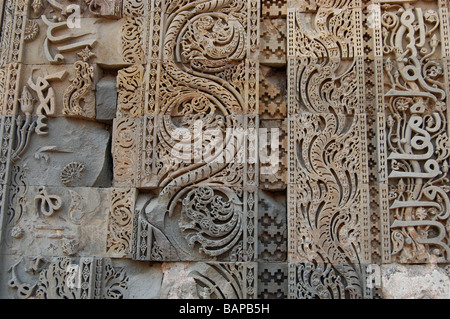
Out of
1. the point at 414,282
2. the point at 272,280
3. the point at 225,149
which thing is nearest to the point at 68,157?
the point at 225,149

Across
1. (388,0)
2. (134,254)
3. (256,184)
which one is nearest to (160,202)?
(134,254)

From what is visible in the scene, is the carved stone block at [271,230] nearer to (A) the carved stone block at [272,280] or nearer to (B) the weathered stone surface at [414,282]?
(A) the carved stone block at [272,280]

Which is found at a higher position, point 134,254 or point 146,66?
point 146,66

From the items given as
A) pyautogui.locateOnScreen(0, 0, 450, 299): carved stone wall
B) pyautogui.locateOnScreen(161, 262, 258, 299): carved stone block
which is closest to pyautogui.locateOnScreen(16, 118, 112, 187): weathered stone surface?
pyautogui.locateOnScreen(0, 0, 450, 299): carved stone wall

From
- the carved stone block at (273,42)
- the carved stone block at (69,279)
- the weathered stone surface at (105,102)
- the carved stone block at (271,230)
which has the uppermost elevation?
the carved stone block at (273,42)

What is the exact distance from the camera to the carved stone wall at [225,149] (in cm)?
→ 373

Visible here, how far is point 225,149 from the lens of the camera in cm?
396

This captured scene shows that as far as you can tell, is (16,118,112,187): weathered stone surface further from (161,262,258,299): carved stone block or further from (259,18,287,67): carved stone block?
(259,18,287,67): carved stone block

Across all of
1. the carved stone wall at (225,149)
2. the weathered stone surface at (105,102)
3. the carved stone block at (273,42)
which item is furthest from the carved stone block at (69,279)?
the carved stone block at (273,42)

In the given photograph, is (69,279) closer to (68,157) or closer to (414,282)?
(68,157)

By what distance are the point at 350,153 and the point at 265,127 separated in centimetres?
73

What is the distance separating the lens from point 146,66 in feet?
13.7

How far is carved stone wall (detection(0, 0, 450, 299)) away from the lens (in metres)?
3.73

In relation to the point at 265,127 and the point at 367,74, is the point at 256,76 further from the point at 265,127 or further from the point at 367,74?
the point at 367,74
